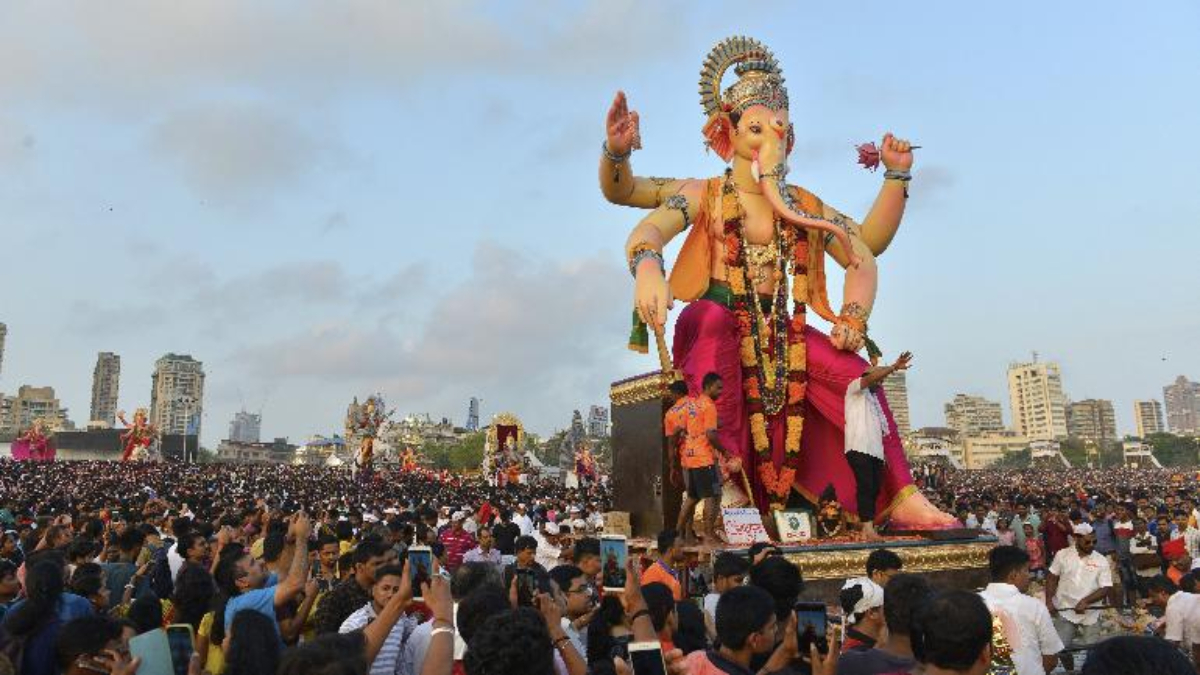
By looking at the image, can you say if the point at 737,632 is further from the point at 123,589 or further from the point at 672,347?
the point at 672,347

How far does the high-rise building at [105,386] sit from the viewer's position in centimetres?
16375

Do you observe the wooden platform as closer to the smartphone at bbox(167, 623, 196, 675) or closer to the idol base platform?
the idol base platform

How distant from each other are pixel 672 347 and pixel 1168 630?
570cm

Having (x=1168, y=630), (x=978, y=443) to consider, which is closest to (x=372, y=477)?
(x=1168, y=630)

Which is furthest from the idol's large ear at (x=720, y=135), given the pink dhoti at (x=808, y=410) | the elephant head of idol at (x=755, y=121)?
the pink dhoti at (x=808, y=410)

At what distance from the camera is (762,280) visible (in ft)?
32.6

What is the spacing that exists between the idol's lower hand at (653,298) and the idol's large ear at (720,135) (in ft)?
7.04

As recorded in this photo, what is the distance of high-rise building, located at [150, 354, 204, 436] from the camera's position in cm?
15662

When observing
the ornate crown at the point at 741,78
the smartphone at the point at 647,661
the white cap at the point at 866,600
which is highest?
the ornate crown at the point at 741,78

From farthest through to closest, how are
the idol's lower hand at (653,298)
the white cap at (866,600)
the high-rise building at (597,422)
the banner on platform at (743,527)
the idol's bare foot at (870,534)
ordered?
1. the high-rise building at (597,422)
2. the idol's lower hand at (653,298)
3. the banner on platform at (743,527)
4. the idol's bare foot at (870,534)
5. the white cap at (866,600)

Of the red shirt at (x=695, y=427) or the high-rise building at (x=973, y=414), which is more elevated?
the high-rise building at (x=973, y=414)

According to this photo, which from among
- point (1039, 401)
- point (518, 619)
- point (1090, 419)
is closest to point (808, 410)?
point (518, 619)

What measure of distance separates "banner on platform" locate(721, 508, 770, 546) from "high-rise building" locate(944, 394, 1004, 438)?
16261cm

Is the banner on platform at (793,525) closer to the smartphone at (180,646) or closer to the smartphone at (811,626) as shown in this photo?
the smartphone at (811,626)
